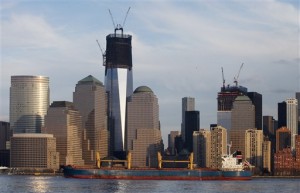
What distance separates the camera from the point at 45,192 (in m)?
166

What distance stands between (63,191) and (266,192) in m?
47.3

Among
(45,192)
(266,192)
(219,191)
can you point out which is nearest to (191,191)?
(219,191)

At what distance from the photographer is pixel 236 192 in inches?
6762

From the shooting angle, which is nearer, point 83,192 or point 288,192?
point 83,192

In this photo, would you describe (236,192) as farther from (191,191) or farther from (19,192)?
(19,192)

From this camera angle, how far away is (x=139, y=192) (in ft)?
535

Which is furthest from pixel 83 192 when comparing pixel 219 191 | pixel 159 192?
pixel 219 191

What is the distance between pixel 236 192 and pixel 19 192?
156ft

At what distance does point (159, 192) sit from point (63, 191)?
2092 cm

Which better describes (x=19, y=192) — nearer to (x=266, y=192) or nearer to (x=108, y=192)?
(x=108, y=192)

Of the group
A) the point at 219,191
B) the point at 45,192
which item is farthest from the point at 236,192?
the point at 45,192

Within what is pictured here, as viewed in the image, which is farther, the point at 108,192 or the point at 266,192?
the point at 266,192

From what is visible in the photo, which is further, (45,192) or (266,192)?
(266,192)

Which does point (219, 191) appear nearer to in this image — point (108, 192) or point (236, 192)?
point (236, 192)
